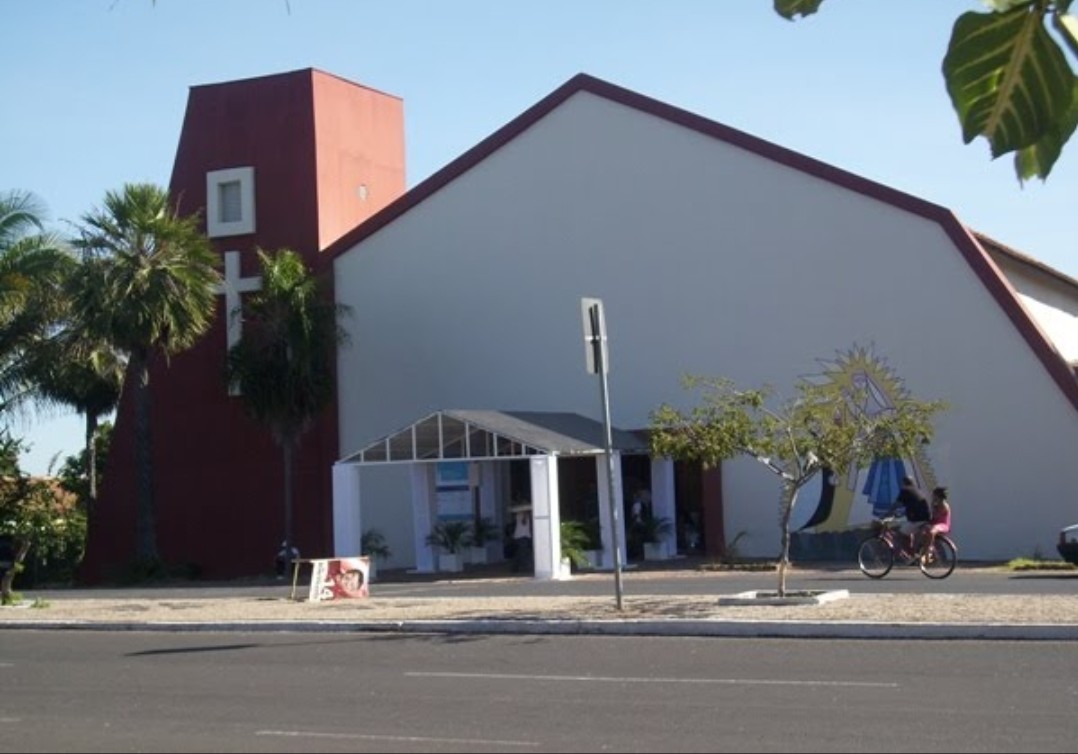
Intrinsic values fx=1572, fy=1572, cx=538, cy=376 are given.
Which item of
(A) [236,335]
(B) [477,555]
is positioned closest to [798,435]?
(B) [477,555]

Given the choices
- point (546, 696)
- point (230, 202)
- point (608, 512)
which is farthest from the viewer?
point (230, 202)

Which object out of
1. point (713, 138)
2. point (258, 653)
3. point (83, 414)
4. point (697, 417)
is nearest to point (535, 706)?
point (258, 653)

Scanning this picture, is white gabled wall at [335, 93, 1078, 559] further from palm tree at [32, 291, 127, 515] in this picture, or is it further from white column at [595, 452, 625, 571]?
palm tree at [32, 291, 127, 515]

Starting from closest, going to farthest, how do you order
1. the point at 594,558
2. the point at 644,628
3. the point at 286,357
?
the point at 644,628
the point at 594,558
the point at 286,357

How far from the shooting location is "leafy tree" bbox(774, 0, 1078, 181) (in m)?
1.51

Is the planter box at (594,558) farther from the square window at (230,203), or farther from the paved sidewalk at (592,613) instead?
the square window at (230,203)

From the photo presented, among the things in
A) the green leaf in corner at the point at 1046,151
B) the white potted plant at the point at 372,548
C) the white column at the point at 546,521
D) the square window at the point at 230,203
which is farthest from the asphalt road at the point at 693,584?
the green leaf in corner at the point at 1046,151

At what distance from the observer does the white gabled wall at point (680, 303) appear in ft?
95.8

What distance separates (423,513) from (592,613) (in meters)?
14.3

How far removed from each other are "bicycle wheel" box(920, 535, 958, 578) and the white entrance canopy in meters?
7.32

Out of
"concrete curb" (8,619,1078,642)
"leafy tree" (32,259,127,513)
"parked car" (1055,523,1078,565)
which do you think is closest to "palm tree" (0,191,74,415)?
"leafy tree" (32,259,127,513)

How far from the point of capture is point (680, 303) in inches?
1265

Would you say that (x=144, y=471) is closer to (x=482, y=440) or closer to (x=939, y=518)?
(x=482, y=440)

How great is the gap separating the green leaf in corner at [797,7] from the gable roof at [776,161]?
28.1 m
